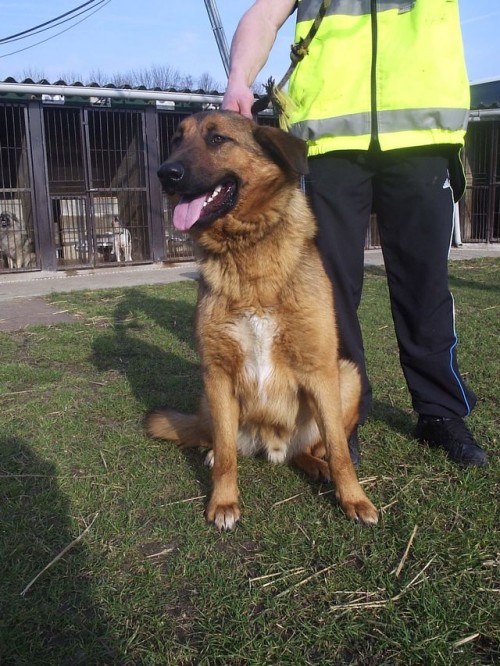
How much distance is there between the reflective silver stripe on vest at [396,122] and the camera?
2.28 metres

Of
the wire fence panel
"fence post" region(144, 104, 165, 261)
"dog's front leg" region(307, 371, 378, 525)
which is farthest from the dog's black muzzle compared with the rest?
the wire fence panel

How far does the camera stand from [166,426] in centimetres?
275

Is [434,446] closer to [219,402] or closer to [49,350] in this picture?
[219,402]

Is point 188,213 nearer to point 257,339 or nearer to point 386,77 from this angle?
point 257,339

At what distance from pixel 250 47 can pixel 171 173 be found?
2.34 ft

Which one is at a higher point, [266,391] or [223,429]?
[266,391]

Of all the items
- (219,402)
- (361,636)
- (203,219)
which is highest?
(203,219)

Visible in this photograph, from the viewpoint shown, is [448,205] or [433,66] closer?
[433,66]

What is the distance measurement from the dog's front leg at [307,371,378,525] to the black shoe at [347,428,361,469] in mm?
301

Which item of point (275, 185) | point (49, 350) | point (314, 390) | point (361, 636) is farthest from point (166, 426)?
point (49, 350)

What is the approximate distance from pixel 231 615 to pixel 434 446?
1387mm

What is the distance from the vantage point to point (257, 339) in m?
2.16

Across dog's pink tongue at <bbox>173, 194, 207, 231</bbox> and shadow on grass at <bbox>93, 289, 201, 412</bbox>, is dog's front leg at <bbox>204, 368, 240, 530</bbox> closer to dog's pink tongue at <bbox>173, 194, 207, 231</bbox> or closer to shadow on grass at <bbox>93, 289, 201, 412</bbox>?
dog's pink tongue at <bbox>173, 194, 207, 231</bbox>

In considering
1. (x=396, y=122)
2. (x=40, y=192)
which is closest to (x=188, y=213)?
(x=396, y=122)
